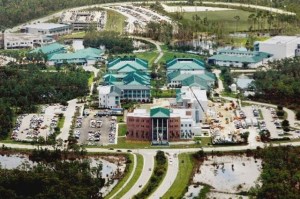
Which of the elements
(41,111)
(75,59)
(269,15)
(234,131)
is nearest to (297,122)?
(234,131)

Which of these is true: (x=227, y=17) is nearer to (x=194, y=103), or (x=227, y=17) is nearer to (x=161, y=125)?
(x=194, y=103)

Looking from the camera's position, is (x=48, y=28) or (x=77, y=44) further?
(x=48, y=28)

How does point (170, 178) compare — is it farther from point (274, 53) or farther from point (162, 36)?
point (162, 36)

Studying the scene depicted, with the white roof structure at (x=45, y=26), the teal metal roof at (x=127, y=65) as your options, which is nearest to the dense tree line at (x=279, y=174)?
the teal metal roof at (x=127, y=65)

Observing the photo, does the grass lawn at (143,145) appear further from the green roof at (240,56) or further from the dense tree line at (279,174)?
the green roof at (240,56)

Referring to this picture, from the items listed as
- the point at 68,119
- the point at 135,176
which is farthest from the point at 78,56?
the point at 135,176
